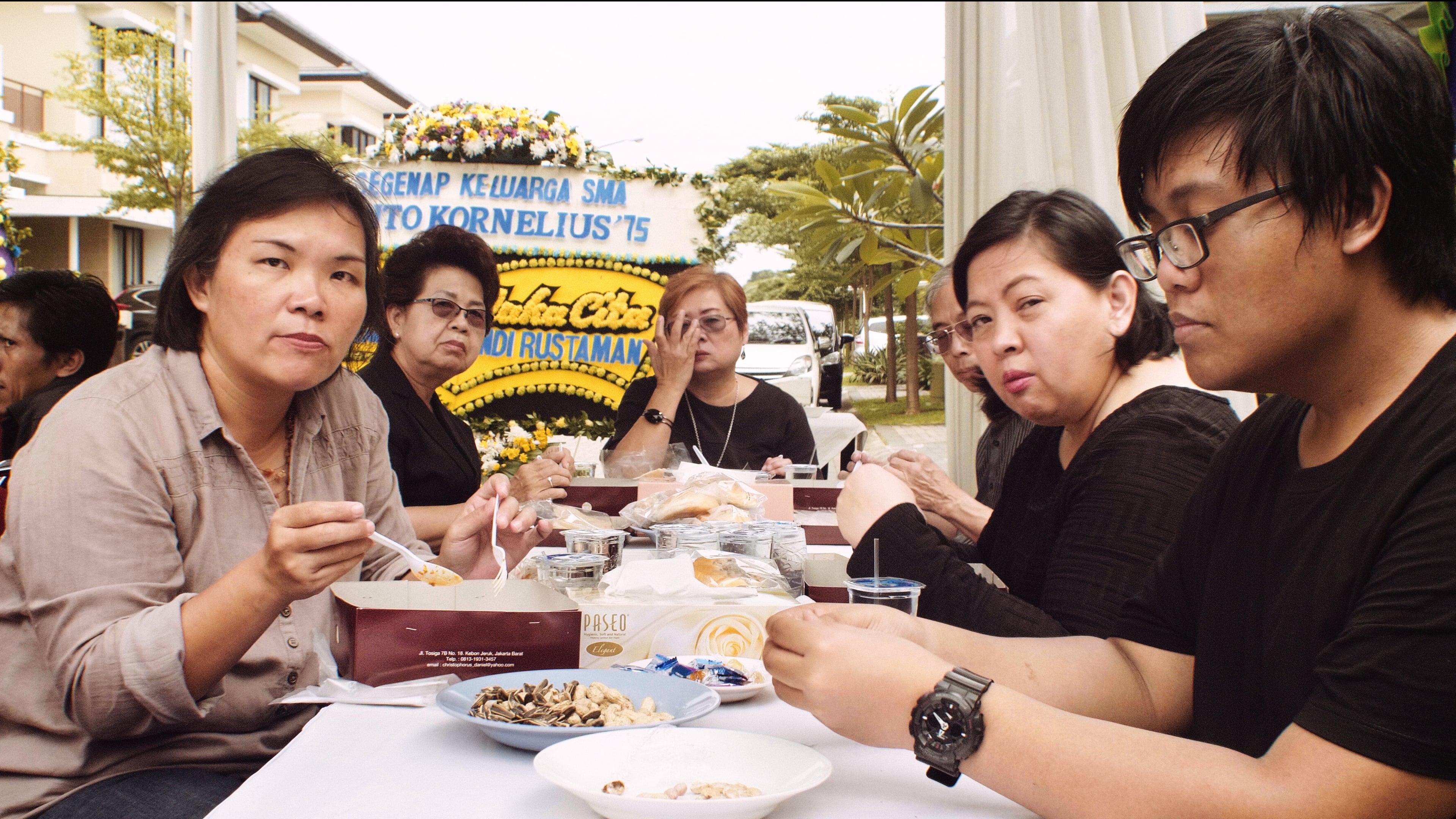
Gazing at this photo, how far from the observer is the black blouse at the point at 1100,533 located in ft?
4.85

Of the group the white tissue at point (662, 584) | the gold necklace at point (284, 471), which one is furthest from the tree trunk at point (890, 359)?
the white tissue at point (662, 584)

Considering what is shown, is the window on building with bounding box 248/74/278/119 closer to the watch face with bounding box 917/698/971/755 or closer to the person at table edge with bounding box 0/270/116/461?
the person at table edge with bounding box 0/270/116/461

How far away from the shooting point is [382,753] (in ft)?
3.51

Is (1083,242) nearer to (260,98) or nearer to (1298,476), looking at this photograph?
(1298,476)

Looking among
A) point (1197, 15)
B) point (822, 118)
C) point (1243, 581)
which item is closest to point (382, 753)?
point (1243, 581)

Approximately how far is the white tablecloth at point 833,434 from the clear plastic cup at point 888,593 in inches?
134

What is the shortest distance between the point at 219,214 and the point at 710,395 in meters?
2.63

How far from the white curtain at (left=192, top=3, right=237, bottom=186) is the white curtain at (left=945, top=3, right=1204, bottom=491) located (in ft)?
10.4

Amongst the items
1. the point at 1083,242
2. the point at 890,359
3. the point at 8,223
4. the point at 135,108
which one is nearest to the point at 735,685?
the point at 1083,242

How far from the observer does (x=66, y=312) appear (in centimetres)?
349

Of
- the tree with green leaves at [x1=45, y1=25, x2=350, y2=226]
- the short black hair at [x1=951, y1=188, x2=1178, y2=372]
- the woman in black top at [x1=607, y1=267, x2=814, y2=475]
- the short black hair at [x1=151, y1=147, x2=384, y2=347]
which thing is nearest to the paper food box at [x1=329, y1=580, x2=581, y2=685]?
the short black hair at [x1=151, y1=147, x2=384, y2=347]

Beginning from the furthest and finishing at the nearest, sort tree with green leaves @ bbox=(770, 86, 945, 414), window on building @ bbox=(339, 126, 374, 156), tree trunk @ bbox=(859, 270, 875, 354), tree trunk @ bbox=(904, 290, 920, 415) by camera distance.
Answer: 1. window on building @ bbox=(339, 126, 374, 156)
2. tree trunk @ bbox=(904, 290, 920, 415)
3. tree trunk @ bbox=(859, 270, 875, 354)
4. tree with green leaves @ bbox=(770, 86, 945, 414)

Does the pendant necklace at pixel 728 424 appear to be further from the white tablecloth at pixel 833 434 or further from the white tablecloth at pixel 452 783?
the white tablecloth at pixel 452 783

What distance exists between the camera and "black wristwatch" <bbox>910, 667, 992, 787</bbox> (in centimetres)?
96
